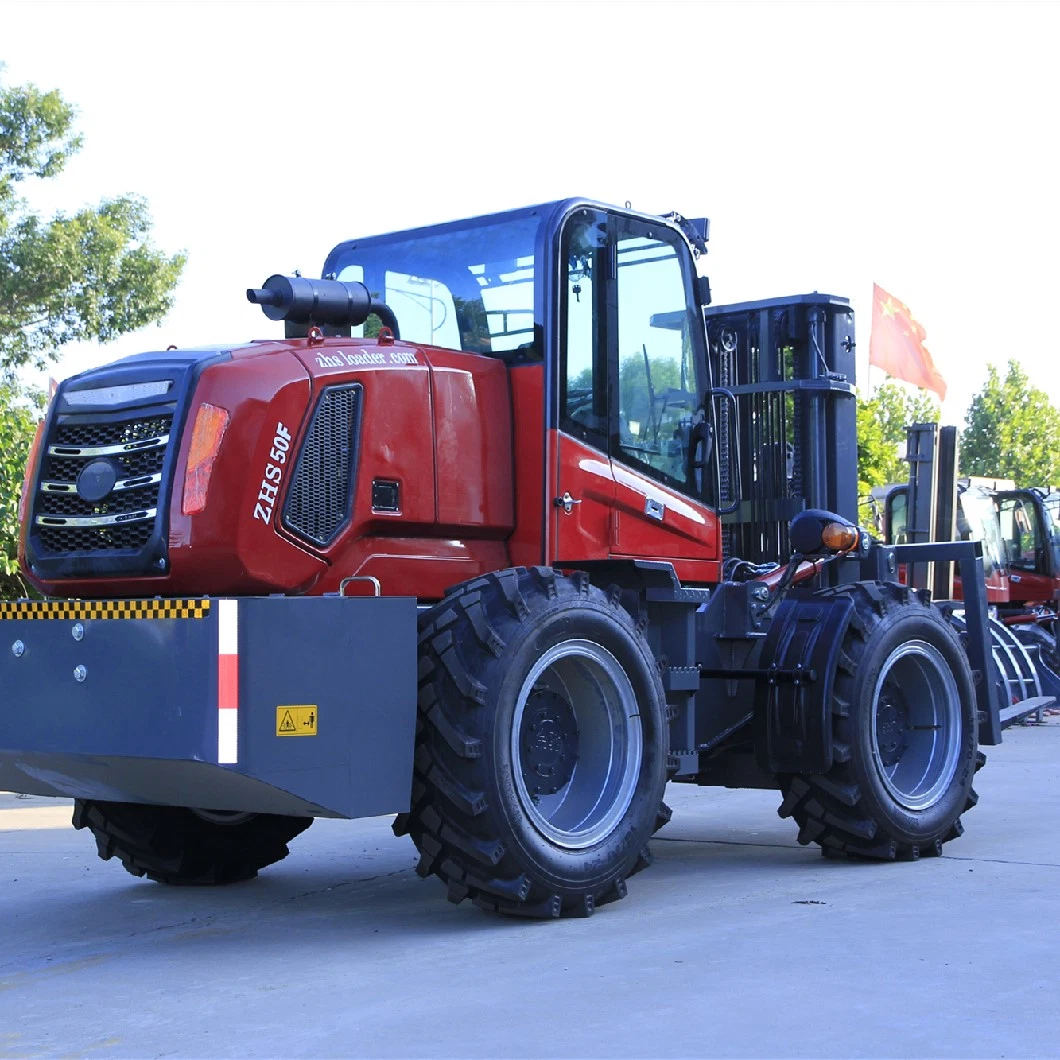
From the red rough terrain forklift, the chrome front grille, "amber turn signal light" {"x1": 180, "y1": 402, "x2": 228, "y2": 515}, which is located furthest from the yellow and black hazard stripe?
"amber turn signal light" {"x1": 180, "y1": 402, "x2": 228, "y2": 515}

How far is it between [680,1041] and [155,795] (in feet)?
7.92

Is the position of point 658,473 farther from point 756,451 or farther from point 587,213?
point 756,451

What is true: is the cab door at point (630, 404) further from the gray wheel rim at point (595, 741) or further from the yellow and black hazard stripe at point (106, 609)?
the yellow and black hazard stripe at point (106, 609)

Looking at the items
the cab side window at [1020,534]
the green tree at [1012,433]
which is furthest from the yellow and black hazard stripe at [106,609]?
the green tree at [1012,433]

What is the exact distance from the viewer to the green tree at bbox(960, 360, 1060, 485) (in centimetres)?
6172

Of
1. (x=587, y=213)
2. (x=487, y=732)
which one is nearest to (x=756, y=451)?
(x=587, y=213)

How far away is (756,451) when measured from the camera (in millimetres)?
9891

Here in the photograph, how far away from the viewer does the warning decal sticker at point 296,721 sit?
5.96 m

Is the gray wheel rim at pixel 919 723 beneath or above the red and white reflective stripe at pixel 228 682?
beneath

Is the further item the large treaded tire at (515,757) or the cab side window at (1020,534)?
the cab side window at (1020,534)

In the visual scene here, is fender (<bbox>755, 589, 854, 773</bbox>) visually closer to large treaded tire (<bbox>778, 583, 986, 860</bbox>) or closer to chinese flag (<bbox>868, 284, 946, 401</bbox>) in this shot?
large treaded tire (<bbox>778, 583, 986, 860</bbox>)

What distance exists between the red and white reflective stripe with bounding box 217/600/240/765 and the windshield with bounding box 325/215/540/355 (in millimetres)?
2223

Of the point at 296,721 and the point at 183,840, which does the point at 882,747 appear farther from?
the point at 296,721

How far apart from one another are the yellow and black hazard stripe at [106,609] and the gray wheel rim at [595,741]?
1602 millimetres
